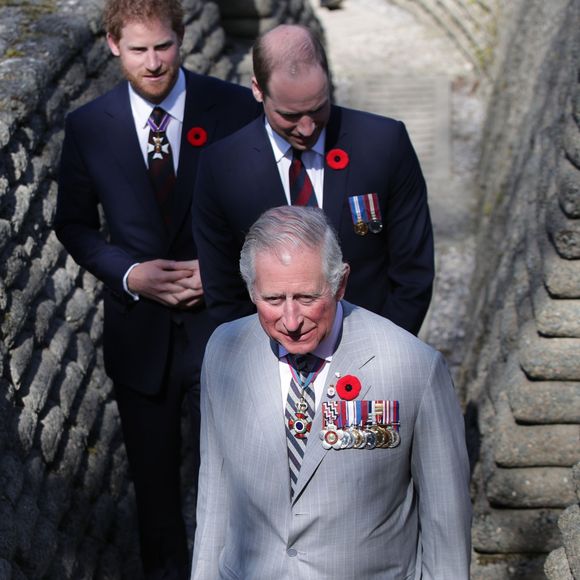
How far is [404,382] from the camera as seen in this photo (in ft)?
8.80

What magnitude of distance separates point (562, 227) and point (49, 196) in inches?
72.6

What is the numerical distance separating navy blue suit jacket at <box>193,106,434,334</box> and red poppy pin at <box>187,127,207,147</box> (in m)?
0.30

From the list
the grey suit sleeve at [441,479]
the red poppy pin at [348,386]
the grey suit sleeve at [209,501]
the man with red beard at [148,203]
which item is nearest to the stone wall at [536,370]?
the grey suit sleeve at [441,479]

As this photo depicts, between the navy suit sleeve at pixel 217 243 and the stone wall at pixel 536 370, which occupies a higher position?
the navy suit sleeve at pixel 217 243

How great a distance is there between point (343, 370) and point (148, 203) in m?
1.47

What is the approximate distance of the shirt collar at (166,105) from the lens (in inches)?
156

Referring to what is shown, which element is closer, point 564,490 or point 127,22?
point 127,22

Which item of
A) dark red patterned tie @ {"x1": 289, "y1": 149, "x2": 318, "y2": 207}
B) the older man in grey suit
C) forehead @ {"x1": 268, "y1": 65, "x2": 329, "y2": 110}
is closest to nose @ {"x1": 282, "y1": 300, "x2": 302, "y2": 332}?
the older man in grey suit

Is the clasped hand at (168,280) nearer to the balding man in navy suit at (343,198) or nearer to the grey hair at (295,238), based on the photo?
the balding man in navy suit at (343,198)

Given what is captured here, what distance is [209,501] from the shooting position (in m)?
2.92

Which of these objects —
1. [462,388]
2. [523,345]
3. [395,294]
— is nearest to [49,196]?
[395,294]

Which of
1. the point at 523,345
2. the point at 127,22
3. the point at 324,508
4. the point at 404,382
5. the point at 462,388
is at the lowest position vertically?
the point at 462,388

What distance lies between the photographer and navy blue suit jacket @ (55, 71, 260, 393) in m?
3.95

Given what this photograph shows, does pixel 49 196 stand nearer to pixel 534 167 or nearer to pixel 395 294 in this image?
pixel 395 294
